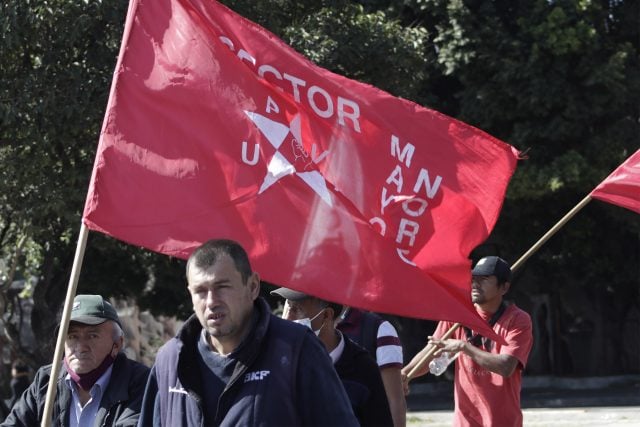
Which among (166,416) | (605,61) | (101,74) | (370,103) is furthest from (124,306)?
(166,416)

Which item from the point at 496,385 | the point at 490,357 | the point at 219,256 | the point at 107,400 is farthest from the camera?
the point at 496,385

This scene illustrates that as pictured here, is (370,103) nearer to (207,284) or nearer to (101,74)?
(207,284)

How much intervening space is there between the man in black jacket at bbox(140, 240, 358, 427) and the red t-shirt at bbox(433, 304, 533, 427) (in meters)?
3.45

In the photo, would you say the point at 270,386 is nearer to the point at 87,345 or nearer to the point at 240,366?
the point at 240,366

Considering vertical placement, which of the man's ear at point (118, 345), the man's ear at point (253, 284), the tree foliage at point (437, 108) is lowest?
the man's ear at point (118, 345)

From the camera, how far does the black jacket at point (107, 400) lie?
15.9 feet

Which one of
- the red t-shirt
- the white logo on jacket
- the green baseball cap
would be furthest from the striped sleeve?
the white logo on jacket

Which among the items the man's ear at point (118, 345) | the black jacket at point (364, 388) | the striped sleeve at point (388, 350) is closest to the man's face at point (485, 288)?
the striped sleeve at point (388, 350)

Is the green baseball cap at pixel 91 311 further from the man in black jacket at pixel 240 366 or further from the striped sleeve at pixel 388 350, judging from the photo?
the striped sleeve at pixel 388 350

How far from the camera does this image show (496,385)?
23.6 feet

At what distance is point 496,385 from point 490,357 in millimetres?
260

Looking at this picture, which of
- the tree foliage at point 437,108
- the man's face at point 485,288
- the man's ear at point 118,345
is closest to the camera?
the man's ear at point 118,345

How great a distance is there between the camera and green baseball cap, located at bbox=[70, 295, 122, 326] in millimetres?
4980

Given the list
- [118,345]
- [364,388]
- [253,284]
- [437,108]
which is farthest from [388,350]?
[437,108]
